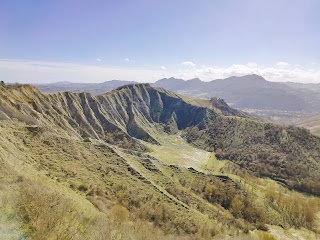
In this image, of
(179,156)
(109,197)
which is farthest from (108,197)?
(179,156)

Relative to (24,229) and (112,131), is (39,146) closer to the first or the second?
(24,229)

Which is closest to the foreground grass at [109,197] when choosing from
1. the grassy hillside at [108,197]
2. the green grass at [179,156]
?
the grassy hillside at [108,197]

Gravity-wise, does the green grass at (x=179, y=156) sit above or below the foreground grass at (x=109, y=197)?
below

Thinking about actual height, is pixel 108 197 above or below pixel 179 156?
above

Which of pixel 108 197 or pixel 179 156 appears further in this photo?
pixel 179 156

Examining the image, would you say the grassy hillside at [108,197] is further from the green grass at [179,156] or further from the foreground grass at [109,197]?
the green grass at [179,156]

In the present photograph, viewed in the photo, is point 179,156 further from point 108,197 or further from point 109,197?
point 108,197

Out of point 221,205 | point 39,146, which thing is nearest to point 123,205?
point 39,146

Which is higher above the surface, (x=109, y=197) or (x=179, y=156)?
(x=109, y=197)

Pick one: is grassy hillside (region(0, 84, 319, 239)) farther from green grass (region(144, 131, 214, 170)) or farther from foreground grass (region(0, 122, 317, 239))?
green grass (region(144, 131, 214, 170))

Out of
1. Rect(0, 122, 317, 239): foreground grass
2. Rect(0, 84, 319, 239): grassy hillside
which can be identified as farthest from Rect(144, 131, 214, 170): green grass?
Rect(0, 122, 317, 239): foreground grass

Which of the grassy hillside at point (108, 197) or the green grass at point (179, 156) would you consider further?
the green grass at point (179, 156)
